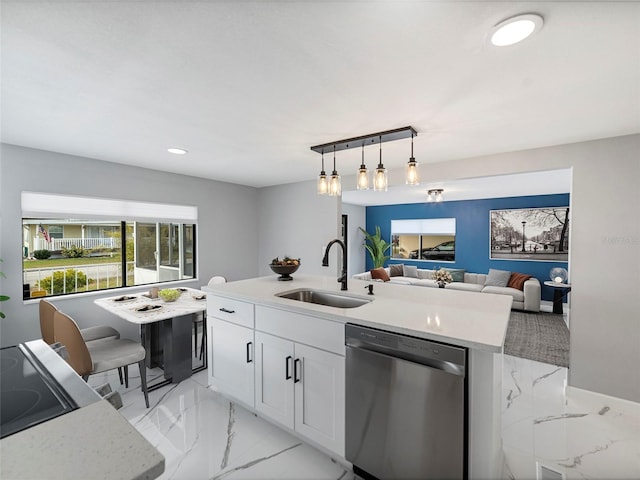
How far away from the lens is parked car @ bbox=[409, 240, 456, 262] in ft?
23.5

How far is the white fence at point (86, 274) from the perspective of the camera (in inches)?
118

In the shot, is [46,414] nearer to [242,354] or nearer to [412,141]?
[242,354]

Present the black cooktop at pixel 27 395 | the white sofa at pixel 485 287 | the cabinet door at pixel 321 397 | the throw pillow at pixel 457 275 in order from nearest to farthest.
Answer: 1. the black cooktop at pixel 27 395
2. the cabinet door at pixel 321 397
3. the white sofa at pixel 485 287
4. the throw pillow at pixel 457 275

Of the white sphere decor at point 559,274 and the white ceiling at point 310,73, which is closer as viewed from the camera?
the white ceiling at point 310,73

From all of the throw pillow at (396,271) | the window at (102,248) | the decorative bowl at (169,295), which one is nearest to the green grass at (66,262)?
the window at (102,248)

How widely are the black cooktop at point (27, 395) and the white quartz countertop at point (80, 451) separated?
0.13 ft

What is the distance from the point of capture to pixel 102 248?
138 inches

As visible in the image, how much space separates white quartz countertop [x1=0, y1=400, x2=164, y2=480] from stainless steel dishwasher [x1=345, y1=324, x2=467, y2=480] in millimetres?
1126

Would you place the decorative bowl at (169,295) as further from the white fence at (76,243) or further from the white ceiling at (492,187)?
the white ceiling at (492,187)

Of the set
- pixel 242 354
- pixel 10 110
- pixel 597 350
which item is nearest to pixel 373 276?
pixel 597 350

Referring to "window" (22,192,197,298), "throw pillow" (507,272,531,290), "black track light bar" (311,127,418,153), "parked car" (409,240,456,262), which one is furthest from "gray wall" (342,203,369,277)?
"black track light bar" (311,127,418,153)

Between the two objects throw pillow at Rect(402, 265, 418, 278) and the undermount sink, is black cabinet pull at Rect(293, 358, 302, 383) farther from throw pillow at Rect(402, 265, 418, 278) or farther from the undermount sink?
throw pillow at Rect(402, 265, 418, 278)

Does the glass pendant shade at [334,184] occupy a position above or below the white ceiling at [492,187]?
below

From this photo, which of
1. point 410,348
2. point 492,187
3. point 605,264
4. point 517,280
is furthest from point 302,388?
point 517,280
